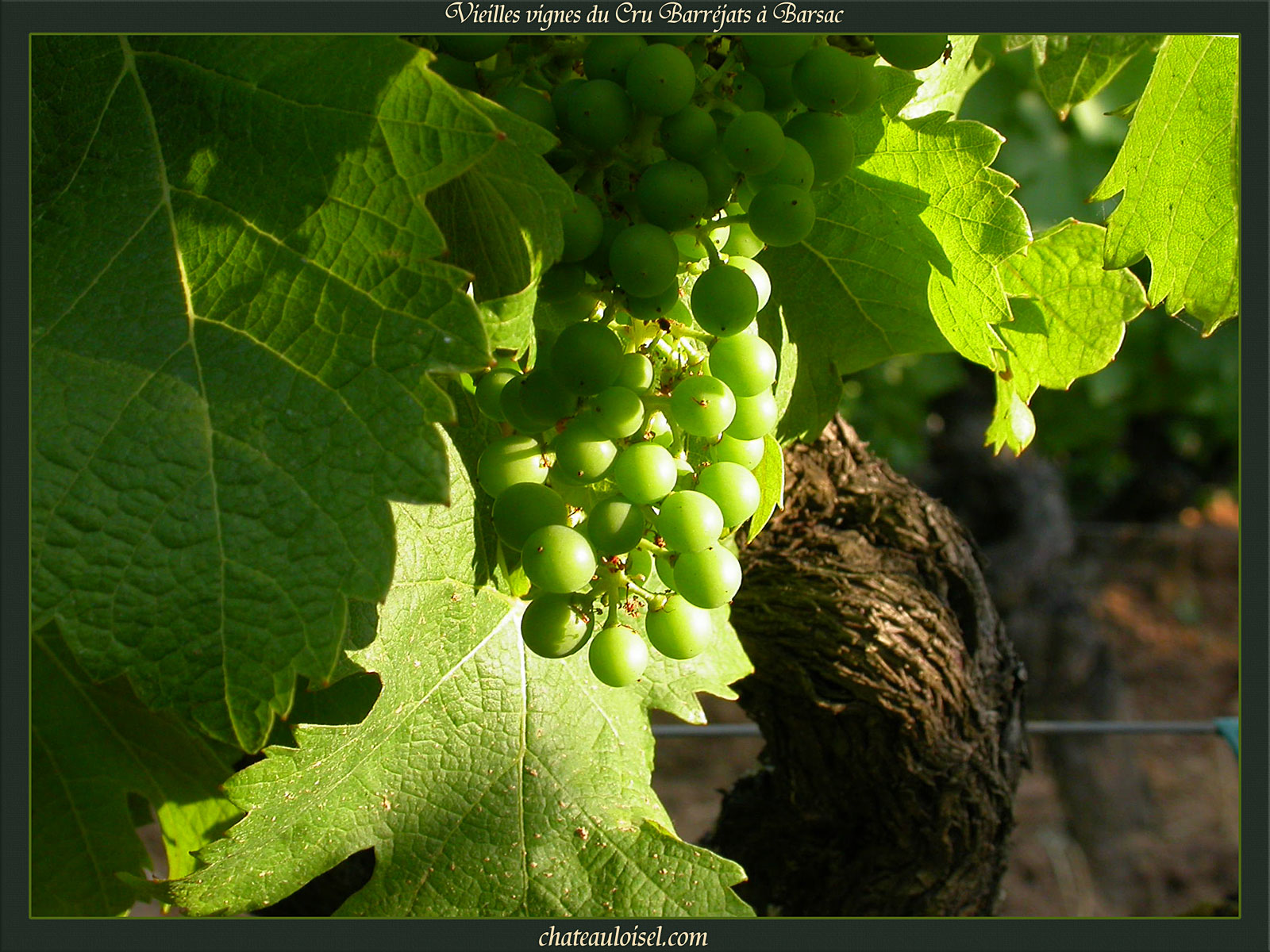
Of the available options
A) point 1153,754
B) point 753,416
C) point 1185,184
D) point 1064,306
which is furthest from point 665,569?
point 1153,754

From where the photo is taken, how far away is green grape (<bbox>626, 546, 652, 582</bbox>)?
0.75 metres

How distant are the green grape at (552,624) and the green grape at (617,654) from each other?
0.05ft

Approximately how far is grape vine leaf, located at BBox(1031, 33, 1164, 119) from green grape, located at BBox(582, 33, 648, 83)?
19.0 inches

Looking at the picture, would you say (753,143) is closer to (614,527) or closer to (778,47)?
(778,47)

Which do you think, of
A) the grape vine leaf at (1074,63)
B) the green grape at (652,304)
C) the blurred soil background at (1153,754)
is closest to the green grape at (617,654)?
the green grape at (652,304)

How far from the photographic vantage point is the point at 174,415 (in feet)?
2.02

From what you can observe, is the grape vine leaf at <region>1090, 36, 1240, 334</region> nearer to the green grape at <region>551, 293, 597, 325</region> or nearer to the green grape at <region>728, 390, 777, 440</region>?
the green grape at <region>728, 390, 777, 440</region>

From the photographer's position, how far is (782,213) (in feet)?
2.20

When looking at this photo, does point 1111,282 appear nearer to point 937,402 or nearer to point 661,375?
point 661,375

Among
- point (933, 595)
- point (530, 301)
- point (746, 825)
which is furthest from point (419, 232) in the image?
point (746, 825)

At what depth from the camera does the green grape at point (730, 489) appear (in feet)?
2.37

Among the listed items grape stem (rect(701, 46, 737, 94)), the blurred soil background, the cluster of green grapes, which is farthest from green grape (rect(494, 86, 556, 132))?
the blurred soil background

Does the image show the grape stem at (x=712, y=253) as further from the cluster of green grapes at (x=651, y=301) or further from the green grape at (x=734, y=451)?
the green grape at (x=734, y=451)

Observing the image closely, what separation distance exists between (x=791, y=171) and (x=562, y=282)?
0.52ft
